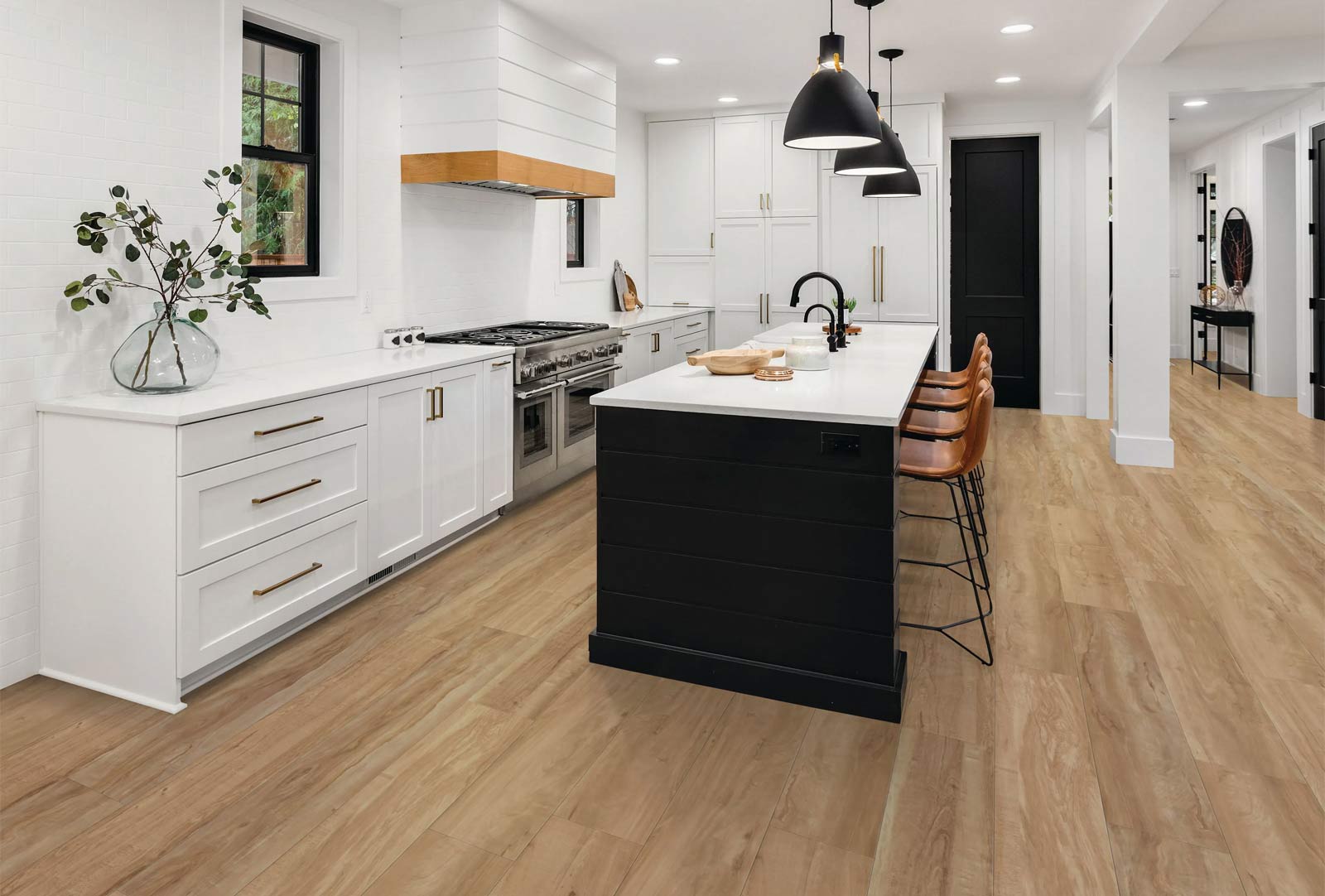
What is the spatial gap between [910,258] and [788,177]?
3.97 ft

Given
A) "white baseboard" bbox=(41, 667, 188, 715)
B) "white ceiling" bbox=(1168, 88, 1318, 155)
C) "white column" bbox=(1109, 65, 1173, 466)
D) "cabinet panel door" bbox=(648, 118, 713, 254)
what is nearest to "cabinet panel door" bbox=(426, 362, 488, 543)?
"white baseboard" bbox=(41, 667, 188, 715)

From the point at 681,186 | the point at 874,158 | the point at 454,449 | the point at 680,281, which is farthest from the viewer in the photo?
the point at 680,281

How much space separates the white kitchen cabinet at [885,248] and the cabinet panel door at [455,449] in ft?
13.0

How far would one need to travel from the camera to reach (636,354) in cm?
598

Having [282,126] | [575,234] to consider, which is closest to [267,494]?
[282,126]

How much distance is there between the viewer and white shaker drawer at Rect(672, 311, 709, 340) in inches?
265

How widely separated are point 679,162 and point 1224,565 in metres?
5.29

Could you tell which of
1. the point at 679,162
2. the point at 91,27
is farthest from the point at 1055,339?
the point at 91,27

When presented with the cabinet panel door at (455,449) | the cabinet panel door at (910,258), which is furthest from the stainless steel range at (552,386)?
the cabinet panel door at (910,258)

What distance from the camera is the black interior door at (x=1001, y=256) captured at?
7238 millimetres

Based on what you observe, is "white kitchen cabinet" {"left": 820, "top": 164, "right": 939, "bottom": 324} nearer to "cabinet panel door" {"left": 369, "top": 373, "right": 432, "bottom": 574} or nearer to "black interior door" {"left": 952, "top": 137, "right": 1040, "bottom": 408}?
"black interior door" {"left": 952, "top": 137, "right": 1040, "bottom": 408}

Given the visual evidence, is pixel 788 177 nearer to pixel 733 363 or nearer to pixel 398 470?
pixel 733 363

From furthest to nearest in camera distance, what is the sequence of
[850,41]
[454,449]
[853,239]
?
[853,239], [850,41], [454,449]

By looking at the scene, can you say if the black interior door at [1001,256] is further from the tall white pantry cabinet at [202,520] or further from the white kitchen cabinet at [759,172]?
the tall white pantry cabinet at [202,520]
